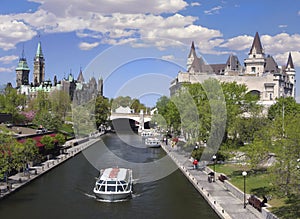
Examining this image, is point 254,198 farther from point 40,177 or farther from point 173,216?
point 40,177

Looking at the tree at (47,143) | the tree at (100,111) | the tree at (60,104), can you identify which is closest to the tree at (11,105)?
the tree at (60,104)

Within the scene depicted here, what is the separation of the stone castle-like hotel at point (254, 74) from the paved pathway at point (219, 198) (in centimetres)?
8086

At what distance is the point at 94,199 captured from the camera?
35.2 m

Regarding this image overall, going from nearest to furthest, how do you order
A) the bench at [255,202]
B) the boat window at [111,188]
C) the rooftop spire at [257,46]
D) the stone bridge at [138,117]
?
the bench at [255,202] < the boat window at [111,188] < the rooftop spire at [257,46] < the stone bridge at [138,117]

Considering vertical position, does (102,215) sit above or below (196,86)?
below

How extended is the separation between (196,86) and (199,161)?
48.3ft

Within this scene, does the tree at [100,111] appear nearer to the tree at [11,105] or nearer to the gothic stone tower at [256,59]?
the tree at [11,105]

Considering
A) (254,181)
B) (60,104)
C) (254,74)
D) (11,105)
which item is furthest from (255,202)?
(254,74)

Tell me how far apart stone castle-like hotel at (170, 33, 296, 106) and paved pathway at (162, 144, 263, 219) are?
80858 mm

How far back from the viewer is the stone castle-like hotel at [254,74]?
133m

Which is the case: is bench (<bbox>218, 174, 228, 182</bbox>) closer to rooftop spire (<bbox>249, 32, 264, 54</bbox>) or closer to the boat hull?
the boat hull

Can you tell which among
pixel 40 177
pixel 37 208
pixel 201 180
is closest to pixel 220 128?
pixel 201 180

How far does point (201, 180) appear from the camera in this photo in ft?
135

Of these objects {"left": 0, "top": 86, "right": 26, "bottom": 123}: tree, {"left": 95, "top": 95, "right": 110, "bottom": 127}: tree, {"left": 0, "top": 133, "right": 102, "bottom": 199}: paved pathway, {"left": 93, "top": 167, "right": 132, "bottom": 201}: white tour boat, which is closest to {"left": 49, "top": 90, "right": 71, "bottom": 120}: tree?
{"left": 95, "top": 95, "right": 110, "bottom": 127}: tree
